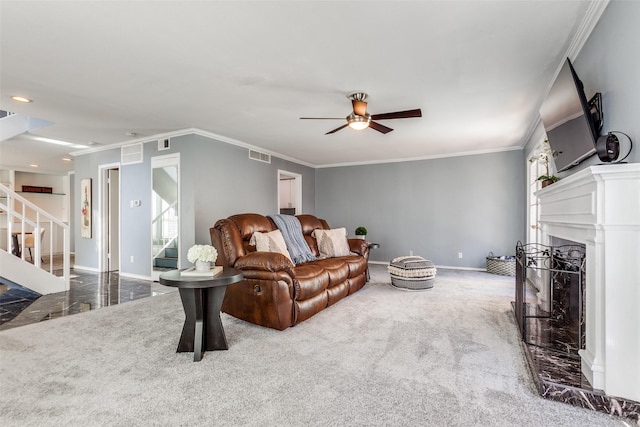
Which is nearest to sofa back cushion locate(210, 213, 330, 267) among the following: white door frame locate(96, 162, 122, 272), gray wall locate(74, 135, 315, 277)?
gray wall locate(74, 135, 315, 277)

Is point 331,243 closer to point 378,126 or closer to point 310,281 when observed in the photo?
point 310,281

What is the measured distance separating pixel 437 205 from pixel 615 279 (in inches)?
199

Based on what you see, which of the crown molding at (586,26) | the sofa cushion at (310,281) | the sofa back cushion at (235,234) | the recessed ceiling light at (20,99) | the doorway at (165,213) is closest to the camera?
the crown molding at (586,26)

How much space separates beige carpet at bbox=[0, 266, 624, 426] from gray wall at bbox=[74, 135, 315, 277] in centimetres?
186

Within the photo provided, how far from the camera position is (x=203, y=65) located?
2779 millimetres

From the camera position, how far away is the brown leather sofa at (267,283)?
9.42ft

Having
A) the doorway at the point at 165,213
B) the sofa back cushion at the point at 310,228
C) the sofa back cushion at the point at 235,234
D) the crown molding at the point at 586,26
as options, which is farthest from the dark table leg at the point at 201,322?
the crown molding at the point at 586,26

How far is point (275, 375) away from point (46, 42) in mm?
2964

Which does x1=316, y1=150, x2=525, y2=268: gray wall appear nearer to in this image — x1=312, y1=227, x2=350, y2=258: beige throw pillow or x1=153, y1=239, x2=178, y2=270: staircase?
x1=312, y1=227, x2=350, y2=258: beige throw pillow

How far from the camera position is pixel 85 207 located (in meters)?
6.14

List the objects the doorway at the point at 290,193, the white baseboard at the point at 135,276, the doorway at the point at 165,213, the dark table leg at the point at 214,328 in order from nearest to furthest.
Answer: the dark table leg at the point at 214,328 < the doorway at the point at 165,213 < the white baseboard at the point at 135,276 < the doorway at the point at 290,193

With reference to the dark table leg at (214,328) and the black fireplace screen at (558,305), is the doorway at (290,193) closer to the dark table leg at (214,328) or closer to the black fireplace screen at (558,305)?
the dark table leg at (214,328)

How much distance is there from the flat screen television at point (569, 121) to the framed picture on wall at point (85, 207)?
7256mm

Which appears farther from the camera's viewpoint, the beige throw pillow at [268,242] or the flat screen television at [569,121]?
the beige throw pillow at [268,242]
